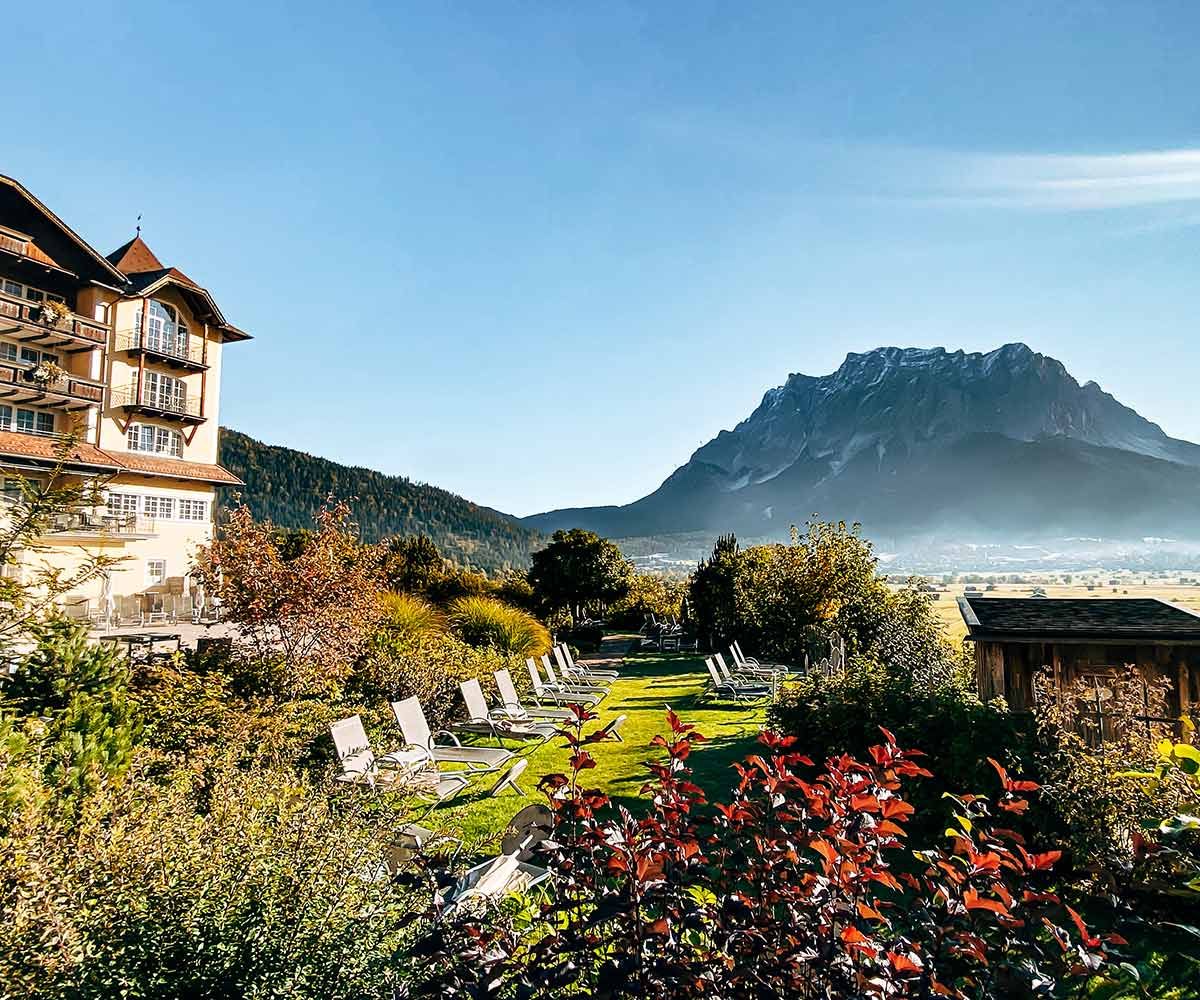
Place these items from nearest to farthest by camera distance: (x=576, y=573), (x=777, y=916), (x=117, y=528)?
1. (x=777, y=916)
2. (x=117, y=528)
3. (x=576, y=573)

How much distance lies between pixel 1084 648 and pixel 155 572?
29070 millimetres

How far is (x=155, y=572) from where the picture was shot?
26.6 metres

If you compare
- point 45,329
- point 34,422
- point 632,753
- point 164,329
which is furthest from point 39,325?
point 632,753

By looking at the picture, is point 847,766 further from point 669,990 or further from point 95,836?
point 95,836

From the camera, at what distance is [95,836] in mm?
3158

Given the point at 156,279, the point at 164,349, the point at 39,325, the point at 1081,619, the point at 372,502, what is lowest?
the point at 1081,619

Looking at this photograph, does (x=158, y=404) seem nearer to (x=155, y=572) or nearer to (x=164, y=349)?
(x=164, y=349)

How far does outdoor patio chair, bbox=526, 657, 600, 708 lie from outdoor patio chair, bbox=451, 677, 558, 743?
130cm

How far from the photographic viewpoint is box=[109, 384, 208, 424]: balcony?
26.7 meters

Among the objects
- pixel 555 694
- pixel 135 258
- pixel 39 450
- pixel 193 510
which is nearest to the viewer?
pixel 555 694

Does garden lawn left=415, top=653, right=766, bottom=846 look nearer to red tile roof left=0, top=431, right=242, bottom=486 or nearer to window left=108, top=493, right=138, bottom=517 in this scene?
red tile roof left=0, top=431, right=242, bottom=486

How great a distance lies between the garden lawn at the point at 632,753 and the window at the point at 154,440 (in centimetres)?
2285

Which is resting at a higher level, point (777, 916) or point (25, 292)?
point (25, 292)

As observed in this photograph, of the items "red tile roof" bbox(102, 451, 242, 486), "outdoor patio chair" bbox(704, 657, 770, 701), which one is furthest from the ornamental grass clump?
"red tile roof" bbox(102, 451, 242, 486)
